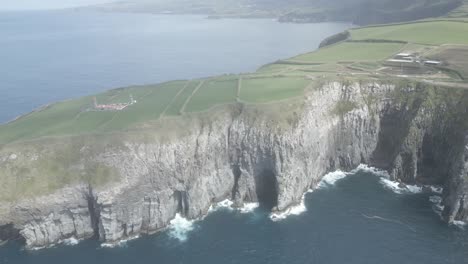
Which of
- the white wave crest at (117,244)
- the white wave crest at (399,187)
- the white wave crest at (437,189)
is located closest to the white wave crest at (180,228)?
the white wave crest at (117,244)

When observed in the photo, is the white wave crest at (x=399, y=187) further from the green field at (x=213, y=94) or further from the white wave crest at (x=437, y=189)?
the green field at (x=213, y=94)

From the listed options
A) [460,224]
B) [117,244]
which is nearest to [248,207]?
[117,244]

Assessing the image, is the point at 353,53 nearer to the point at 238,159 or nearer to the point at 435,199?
the point at 435,199

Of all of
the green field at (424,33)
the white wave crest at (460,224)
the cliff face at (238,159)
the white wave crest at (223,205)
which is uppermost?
the green field at (424,33)

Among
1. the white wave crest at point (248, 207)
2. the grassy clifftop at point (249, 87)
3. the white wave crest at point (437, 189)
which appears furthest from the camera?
the grassy clifftop at point (249, 87)

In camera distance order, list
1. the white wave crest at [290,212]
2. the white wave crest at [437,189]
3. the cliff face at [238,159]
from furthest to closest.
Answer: the white wave crest at [437,189] < the white wave crest at [290,212] < the cliff face at [238,159]

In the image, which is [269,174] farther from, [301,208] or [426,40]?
[426,40]
